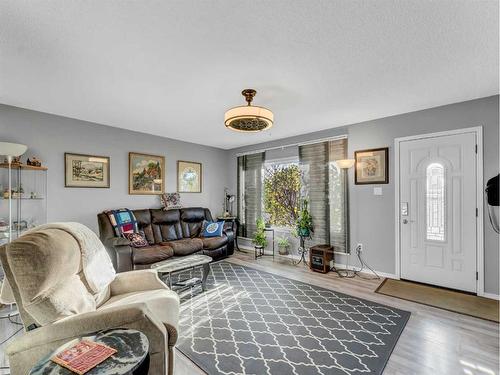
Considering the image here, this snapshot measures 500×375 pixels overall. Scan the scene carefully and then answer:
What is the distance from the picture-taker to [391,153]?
373cm

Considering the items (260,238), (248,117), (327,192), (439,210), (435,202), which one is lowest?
(260,238)

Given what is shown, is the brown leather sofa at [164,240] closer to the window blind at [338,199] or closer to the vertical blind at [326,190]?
the vertical blind at [326,190]

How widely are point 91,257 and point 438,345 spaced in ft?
9.64

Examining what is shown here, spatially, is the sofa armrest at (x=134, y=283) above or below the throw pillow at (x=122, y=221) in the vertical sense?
below

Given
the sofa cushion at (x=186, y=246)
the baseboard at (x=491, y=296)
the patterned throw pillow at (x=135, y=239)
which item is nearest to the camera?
the baseboard at (x=491, y=296)

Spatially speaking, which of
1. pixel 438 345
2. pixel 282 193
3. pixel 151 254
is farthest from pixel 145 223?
pixel 438 345

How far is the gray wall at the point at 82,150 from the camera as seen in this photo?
3.40 m

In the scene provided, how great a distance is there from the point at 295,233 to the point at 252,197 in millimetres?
1371

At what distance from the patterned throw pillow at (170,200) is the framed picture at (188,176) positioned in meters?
0.22

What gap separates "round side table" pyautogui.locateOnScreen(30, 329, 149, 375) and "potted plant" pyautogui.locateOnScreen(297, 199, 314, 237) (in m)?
3.48

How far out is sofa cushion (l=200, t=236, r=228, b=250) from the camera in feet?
14.6

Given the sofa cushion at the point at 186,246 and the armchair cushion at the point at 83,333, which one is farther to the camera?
the sofa cushion at the point at 186,246

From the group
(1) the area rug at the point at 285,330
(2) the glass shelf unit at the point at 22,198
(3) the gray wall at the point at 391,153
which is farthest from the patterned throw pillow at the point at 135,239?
(3) the gray wall at the point at 391,153

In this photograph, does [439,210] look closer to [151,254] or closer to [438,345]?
[438,345]
